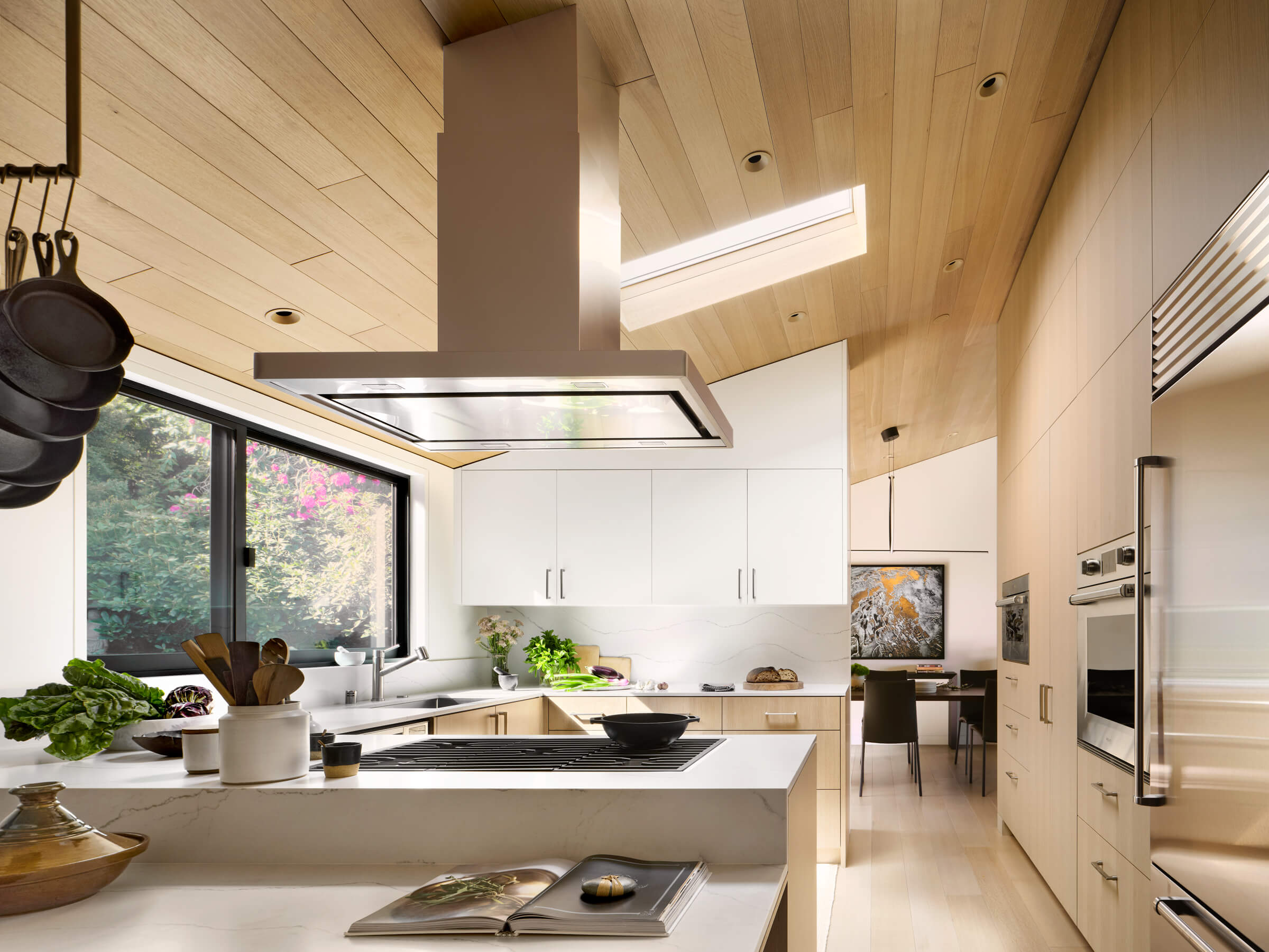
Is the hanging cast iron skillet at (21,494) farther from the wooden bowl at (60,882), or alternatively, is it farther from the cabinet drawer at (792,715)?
the cabinet drawer at (792,715)

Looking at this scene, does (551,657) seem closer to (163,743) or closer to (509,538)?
(509,538)

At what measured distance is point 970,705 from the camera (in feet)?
29.1

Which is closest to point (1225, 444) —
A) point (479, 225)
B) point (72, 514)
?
point (479, 225)

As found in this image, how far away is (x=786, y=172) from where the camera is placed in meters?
3.36

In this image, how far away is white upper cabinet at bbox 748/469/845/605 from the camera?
538 cm

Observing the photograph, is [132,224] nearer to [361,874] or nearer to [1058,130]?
[361,874]

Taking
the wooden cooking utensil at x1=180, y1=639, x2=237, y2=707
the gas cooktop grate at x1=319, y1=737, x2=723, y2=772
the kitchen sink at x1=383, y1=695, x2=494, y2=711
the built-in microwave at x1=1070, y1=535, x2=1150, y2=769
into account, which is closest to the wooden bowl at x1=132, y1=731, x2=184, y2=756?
the gas cooktop grate at x1=319, y1=737, x2=723, y2=772

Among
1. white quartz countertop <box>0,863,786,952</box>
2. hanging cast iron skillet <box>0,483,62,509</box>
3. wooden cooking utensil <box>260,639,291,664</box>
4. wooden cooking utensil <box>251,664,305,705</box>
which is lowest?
white quartz countertop <box>0,863,786,952</box>

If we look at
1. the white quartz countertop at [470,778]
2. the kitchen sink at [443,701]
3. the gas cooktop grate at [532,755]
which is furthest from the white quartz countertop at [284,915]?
the kitchen sink at [443,701]

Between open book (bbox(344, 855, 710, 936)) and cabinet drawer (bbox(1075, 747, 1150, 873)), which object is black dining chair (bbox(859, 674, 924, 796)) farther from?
open book (bbox(344, 855, 710, 936))

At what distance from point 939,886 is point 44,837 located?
4.12m

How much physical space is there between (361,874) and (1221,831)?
1464 millimetres

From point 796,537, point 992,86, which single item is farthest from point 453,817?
point 796,537

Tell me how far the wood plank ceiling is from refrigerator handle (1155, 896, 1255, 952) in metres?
2.07
